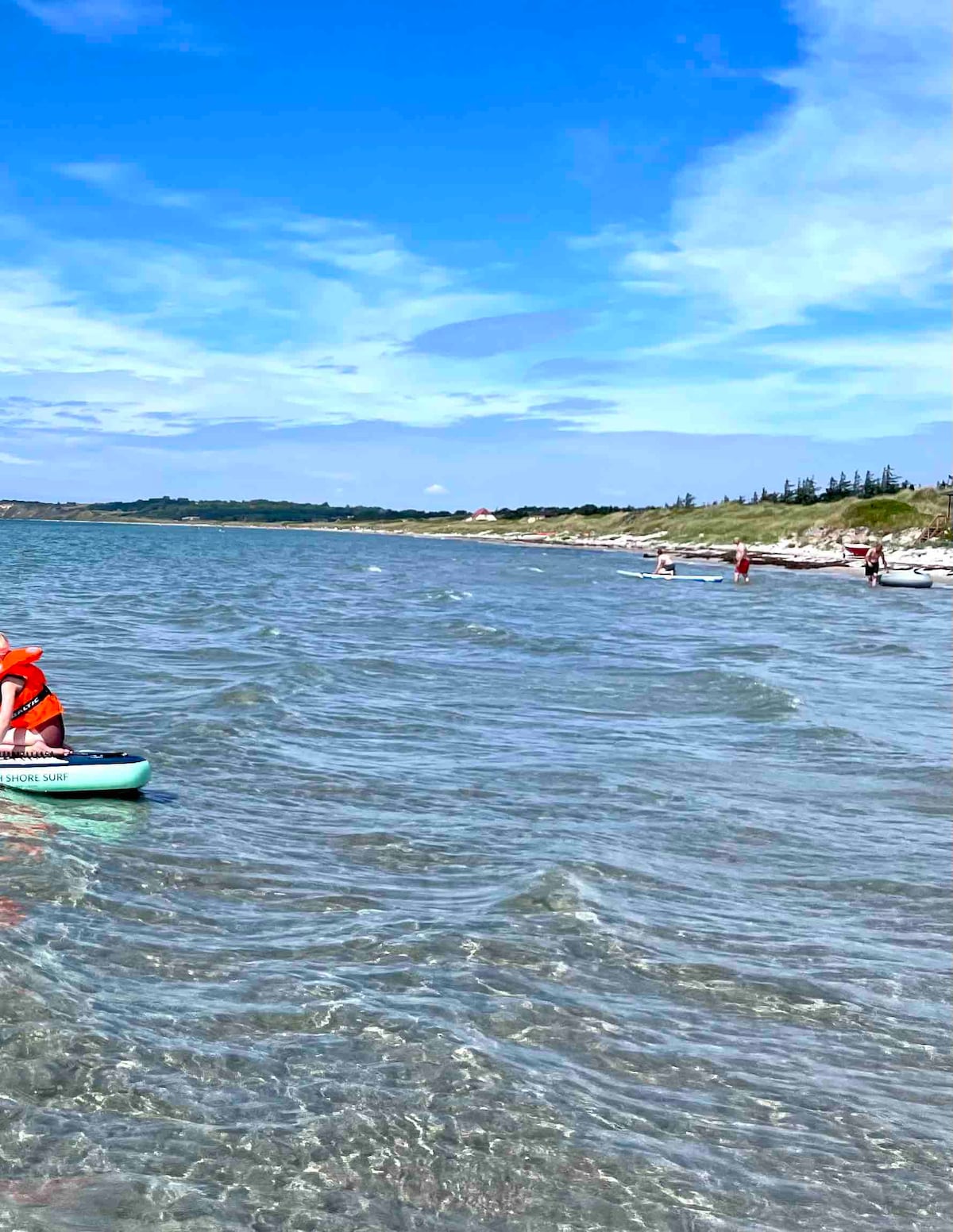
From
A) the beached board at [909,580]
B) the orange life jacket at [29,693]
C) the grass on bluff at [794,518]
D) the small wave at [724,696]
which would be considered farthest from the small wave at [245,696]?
the grass on bluff at [794,518]

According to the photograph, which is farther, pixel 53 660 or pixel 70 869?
pixel 53 660

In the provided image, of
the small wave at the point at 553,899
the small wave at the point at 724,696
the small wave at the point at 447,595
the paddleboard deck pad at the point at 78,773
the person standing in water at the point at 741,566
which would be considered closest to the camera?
the small wave at the point at 553,899

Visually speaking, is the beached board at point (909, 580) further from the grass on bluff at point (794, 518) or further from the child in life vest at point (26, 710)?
the child in life vest at point (26, 710)

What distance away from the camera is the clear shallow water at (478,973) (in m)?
6.69

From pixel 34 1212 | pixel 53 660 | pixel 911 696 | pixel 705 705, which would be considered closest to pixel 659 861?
pixel 34 1212

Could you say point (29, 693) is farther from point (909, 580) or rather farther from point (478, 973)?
point (909, 580)

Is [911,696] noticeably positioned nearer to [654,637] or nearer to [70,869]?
[654,637]

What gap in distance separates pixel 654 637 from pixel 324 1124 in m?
34.5

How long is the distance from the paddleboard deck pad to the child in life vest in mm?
181

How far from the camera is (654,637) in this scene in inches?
1609

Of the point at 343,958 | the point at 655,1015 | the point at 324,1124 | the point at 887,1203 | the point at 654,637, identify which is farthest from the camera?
the point at 654,637

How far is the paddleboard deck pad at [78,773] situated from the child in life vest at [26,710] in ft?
0.59

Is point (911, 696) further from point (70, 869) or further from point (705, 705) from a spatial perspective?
point (70, 869)

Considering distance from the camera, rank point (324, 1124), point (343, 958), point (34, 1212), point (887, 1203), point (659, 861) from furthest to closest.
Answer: point (659, 861) < point (343, 958) < point (324, 1124) < point (887, 1203) < point (34, 1212)
